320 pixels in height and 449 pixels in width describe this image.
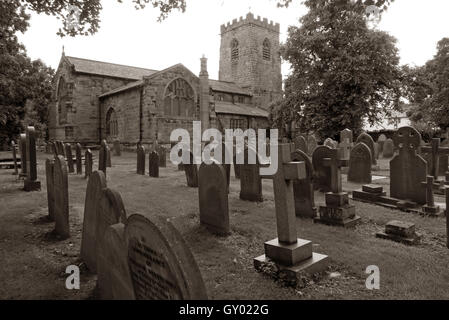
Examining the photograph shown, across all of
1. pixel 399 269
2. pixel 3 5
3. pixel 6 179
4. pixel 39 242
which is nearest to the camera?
pixel 399 269

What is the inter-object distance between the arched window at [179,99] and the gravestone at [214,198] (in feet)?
65.2

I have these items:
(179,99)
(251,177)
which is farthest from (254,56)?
(251,177)

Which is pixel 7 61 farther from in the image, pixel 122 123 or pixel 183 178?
pixel 183 178

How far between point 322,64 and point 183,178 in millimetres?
16149

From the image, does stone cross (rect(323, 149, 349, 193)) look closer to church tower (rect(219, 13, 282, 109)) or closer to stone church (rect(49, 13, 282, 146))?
stone church (rect(49, 13, 282, 146))

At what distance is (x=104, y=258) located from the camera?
2.90 m

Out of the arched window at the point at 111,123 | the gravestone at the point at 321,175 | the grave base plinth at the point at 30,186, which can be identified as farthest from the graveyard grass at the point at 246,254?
the arched window at the point at 111,123

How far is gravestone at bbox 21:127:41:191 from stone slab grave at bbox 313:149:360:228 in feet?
24.1

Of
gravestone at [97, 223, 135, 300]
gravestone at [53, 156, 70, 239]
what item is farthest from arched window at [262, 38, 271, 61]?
gravestone at [97, 223, 135, 300]

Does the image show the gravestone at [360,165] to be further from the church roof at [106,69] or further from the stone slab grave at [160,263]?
the church roof at [106,69]

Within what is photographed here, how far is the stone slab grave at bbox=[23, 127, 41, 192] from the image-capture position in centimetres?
839

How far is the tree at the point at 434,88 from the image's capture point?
22531 millimetres

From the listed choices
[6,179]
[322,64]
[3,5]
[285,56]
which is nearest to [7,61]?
[6,179]

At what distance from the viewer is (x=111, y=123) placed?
91.5 feet
